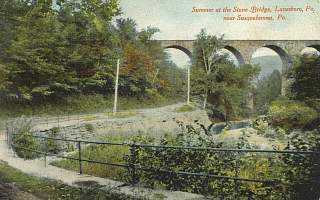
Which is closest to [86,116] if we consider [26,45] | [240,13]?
[26,45]

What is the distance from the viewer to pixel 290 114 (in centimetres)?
548

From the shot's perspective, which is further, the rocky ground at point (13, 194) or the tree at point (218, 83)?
the tree at point (218, 83)

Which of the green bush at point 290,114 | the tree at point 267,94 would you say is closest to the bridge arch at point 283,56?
the tree at point 267,94

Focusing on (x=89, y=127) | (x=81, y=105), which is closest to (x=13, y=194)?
(x=81, y=105)

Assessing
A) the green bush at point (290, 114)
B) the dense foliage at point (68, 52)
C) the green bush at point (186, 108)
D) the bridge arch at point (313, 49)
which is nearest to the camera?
the green bush at point (290, 114)

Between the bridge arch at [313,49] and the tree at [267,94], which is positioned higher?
the bridge arch at [313,49]

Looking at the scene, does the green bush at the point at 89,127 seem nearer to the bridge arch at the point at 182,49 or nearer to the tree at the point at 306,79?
the bridge arch at the point at 182,49

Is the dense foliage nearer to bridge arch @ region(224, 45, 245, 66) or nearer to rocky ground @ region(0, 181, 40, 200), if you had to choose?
bridge arch @ region(224, 45, 245, 66)

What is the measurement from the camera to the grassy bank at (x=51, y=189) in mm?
4801

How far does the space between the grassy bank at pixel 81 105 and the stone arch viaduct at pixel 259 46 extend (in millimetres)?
774

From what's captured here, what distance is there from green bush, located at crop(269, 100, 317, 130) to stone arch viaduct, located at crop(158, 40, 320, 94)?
0.26 m

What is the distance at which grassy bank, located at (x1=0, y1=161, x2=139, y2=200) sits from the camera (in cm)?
480

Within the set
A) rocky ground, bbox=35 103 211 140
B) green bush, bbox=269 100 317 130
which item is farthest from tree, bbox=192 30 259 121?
green bush, bbox=269 100 317 130

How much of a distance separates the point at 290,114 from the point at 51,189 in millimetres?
3016
